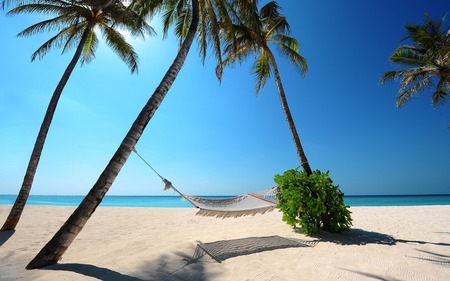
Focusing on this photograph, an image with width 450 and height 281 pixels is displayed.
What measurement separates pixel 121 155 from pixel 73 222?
84 centimetres

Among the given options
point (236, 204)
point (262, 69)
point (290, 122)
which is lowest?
point (236, 204)

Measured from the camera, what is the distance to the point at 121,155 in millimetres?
2734

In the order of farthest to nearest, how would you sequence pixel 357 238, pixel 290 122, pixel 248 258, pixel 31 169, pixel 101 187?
1. pixel 290 122
2. pixel 31 169
3. pixel 357 238
4. pixel 248 258
5. pixel 101 187

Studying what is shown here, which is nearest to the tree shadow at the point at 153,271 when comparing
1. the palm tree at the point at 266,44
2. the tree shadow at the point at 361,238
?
the tree shadow at the point at 361,238

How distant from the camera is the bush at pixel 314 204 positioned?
4.07 m

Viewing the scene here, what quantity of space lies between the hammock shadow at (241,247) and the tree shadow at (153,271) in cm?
25

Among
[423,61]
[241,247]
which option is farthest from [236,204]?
[423,61]

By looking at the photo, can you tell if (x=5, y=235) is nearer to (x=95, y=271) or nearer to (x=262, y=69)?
(x=95, y=271)

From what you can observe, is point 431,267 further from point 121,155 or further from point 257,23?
point 257,23

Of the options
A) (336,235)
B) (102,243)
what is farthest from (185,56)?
(336,235)

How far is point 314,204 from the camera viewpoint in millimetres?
4066

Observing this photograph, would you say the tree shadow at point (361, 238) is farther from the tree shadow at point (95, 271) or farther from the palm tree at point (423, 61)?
the palm tree at point (423, 61)

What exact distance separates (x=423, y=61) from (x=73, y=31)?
10936mm

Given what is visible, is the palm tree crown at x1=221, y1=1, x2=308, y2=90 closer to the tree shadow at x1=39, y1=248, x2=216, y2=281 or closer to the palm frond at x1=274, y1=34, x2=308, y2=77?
the palm frond at x1=274, y1=34, x2=308, y2=77
